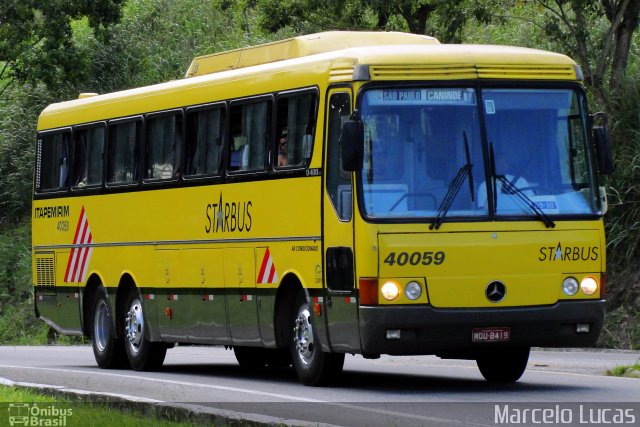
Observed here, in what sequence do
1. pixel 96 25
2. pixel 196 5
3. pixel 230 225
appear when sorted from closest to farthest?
1. pixel 230 225
2. pixel 96 25
3. pixel 196 5

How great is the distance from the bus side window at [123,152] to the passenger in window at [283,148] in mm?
4176

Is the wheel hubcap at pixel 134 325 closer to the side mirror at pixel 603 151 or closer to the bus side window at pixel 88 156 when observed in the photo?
the bus side window at pixel 88 156

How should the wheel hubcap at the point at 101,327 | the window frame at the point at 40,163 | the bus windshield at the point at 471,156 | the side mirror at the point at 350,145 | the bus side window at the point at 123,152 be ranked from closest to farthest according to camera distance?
the side mirror at the point at 350,145, the bus windshield at the point at 471,156, the bus side window at the point at 123,152, the wheel hubcap at the point at 101,327, the window frame at the point at 40,163

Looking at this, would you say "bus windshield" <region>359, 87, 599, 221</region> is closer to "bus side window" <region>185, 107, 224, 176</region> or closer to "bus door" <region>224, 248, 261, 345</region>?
"bus door" <region>224, 248, 261, 345</region>

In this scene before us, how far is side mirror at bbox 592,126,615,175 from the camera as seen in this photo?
15.9m

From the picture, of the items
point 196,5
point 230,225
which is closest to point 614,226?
point 230,225

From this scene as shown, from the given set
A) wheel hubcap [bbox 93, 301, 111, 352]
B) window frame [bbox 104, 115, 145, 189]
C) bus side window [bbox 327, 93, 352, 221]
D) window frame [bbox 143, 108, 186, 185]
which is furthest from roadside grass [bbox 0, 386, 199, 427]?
wheel hubcap [bbox 93, 301, 111, 352]

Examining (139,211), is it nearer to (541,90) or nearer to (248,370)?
(248,370)

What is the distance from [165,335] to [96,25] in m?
19.9

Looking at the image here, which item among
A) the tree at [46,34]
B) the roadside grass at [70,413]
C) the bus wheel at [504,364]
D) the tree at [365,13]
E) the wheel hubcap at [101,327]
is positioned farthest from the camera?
the tree at [46,34]

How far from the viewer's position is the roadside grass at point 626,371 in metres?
17.8

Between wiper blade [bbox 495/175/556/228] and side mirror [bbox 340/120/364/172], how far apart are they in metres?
1.38

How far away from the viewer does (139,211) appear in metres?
20.8

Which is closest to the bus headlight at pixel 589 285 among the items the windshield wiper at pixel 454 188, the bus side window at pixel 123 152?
the windshield wiper at pixel 454 188
